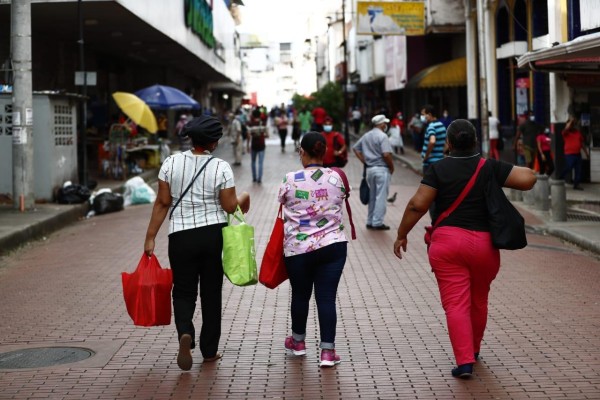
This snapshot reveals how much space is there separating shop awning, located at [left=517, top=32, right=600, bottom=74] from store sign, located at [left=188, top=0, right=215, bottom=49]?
745 inches

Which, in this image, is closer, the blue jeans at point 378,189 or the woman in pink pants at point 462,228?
the woman in pink pants at point 462,228

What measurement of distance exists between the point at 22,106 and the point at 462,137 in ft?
41.6

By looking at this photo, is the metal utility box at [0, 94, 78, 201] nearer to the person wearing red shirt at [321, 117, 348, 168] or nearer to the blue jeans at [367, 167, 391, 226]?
the person wearing red shirt at [321, 117, 348, 168]

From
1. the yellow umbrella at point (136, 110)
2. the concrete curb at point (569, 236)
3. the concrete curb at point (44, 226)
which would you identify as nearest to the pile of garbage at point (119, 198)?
the concrete curb at point (44, 226)

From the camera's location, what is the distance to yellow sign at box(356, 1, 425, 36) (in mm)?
33531

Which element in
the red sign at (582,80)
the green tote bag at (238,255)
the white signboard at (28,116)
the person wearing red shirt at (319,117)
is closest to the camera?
the green tote bag at (238,255)

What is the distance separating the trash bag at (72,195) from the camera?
2005 centimetres

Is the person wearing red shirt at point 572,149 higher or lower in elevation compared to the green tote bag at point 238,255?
higher

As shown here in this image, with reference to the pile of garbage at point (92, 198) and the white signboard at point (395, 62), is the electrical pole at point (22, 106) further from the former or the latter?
the white signboard at point (395, 62)

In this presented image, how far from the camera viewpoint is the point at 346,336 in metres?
8.54

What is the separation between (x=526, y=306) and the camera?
9875 mm

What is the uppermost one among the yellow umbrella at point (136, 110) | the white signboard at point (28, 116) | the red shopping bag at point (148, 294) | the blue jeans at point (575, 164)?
the yellow umbrella at point (136, 110)

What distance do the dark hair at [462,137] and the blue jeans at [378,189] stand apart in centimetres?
882

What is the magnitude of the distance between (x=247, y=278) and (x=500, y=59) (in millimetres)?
26060
